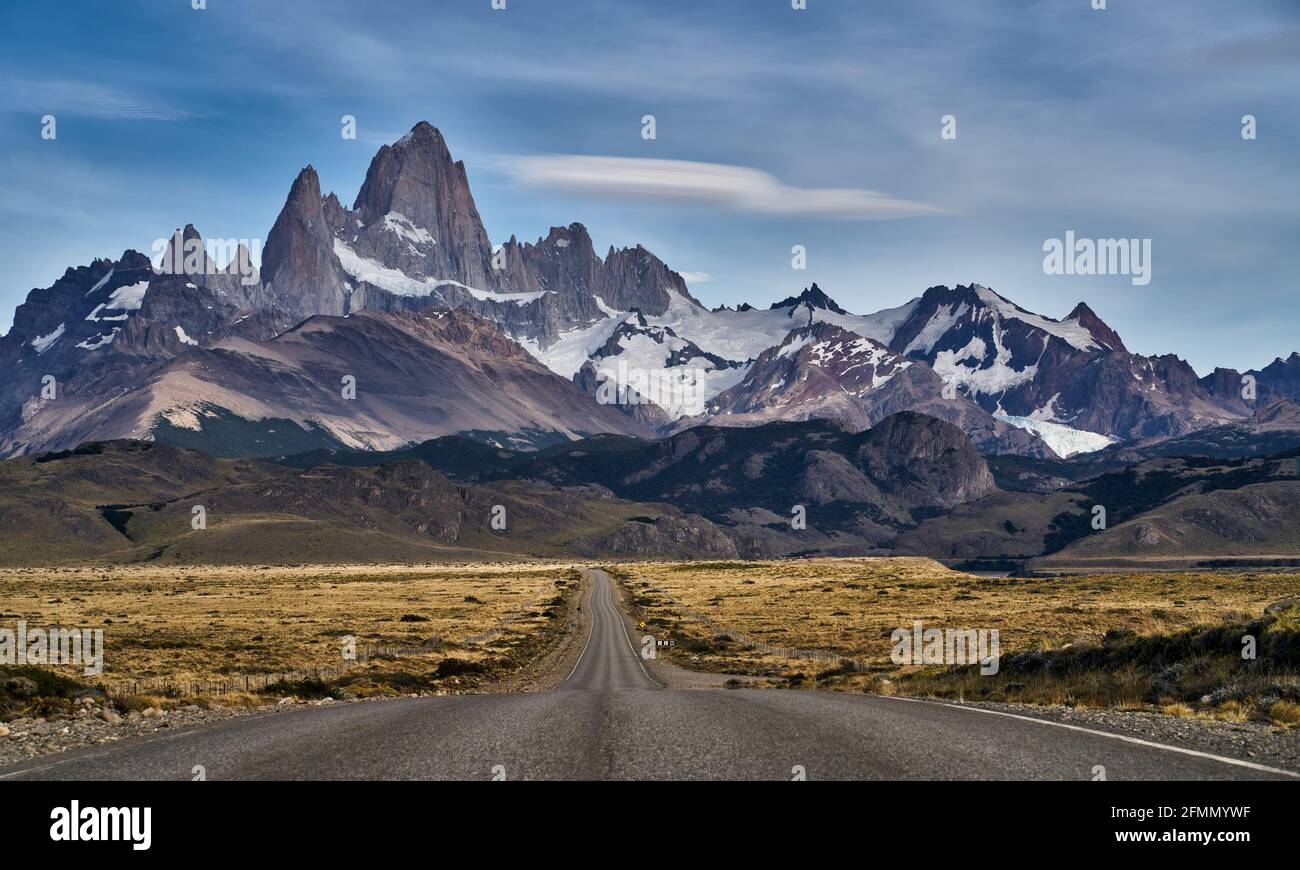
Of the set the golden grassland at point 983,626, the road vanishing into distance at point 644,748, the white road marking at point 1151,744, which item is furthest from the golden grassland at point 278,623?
the white road marking at point 1151,744

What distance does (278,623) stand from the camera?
10019 centimetres

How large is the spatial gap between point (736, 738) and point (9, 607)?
5398 inches

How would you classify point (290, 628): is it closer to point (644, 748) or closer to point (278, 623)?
point (278, 623)

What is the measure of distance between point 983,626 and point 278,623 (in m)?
65.7

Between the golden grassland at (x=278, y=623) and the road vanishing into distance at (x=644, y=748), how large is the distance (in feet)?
72.8

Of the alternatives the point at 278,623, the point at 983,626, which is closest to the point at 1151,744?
the point at 983,626

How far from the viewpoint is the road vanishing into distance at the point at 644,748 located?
15.9m

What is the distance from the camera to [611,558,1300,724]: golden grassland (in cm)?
3034

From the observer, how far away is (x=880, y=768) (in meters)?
15.9

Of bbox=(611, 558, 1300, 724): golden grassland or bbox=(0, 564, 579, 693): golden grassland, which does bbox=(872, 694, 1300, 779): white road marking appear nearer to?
bbox=(611, 558, 1300, 724): golden grassland

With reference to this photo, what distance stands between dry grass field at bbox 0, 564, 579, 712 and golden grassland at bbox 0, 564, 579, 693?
117mm

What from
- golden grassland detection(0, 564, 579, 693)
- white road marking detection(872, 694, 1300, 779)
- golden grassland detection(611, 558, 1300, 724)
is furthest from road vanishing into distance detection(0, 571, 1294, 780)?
golden grassland detection(0, 564, 579, 693)
